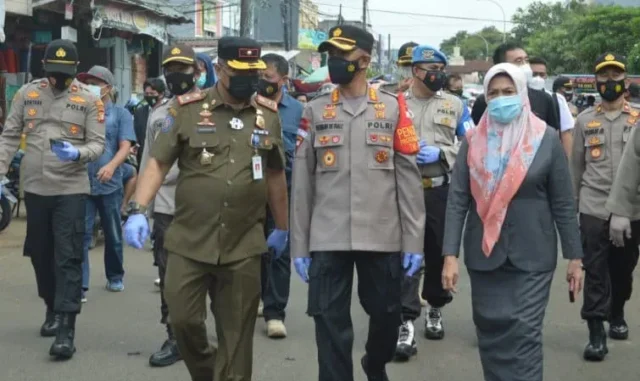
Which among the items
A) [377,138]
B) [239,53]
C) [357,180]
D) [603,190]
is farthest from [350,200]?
[603,190]

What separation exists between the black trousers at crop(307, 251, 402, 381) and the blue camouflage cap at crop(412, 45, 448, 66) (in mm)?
1916

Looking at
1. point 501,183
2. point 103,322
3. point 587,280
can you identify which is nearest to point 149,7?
point 103,322

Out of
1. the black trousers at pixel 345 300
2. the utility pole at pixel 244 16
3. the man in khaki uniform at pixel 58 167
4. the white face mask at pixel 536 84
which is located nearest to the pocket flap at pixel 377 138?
the black trousers at pixel 345 300

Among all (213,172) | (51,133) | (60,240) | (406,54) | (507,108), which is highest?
(406,54)

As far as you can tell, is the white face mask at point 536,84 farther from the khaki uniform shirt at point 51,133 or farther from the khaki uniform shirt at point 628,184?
the khaki uniform shirt at point 51,133

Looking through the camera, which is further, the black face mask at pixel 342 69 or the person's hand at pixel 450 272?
the black face mask at pixel 342 69

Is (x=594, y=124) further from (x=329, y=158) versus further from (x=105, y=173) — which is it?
(x=105, y=173)

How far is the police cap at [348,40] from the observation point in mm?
5613

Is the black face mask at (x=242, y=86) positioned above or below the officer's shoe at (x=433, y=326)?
above

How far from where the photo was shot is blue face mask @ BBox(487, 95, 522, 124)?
202 inches

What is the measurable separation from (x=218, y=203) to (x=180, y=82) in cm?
157

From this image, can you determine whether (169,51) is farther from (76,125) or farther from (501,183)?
(501,183)

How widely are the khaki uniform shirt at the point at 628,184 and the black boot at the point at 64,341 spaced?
12.0 ft

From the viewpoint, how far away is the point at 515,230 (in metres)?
5.15
